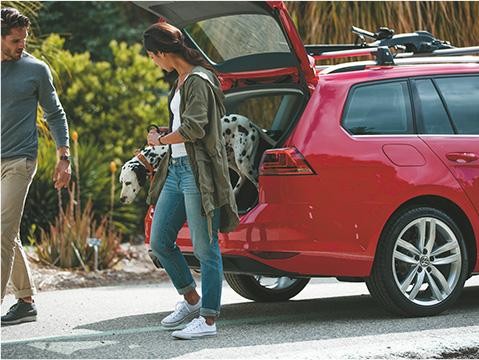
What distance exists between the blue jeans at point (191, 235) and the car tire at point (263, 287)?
141 centimetres

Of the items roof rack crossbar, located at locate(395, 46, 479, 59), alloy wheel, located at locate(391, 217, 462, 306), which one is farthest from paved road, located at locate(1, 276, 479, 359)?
roof rack crossbar, located at locate(395, 46, 479, 59)

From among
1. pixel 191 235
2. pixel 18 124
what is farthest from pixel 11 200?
pixel 191 235

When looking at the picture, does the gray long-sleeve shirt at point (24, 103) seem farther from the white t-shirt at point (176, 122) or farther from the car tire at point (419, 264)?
the car tire at point (419, 264)

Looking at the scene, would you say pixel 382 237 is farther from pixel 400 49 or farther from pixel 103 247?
pixel 103 247

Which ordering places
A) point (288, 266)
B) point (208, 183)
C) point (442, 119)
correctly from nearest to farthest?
1. point (208, 183)
2. point (288, 266)
3. point (442, 119)

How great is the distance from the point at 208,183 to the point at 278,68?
130 centimetres

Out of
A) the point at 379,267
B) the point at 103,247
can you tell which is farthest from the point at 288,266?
the point at 103,247

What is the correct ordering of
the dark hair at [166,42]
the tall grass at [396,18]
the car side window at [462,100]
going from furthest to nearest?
1. the tall grass at [396,18]
2. the car side window at [462,100]
3. the dark hair at [166,42]

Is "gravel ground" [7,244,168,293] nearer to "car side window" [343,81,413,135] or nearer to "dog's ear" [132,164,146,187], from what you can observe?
"dog's ear" [132,164,146,187]

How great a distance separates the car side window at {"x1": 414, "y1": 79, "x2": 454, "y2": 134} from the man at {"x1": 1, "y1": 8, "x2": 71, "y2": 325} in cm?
243

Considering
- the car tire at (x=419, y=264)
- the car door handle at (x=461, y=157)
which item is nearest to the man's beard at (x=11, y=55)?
the car tire at (x=419, y=264)

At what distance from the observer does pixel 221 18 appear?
841 centimetres

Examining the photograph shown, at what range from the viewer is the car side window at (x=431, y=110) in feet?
27.0

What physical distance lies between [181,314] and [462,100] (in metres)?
2.51
